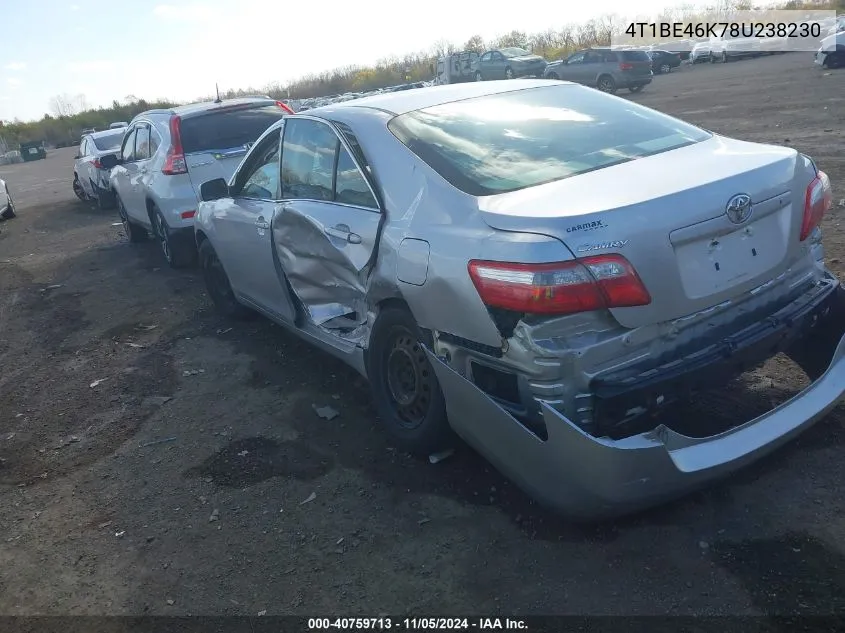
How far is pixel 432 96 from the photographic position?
4.28 meters

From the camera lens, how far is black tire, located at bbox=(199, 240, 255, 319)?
6.50m

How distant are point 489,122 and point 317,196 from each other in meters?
1.16

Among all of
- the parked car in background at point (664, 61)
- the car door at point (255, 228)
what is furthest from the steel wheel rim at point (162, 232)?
the parked car in background at point (664, 61)

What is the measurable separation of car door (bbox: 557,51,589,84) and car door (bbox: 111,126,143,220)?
2379 centimetres

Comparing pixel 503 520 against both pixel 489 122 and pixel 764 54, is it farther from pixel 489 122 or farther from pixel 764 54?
pixel 764 54

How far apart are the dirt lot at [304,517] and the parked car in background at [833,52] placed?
2153 cm

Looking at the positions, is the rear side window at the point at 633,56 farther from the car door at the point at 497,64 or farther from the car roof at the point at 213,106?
the car roof at the point at 213,106

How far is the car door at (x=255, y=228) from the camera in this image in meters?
5.07

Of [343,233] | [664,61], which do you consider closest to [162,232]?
[343,233]

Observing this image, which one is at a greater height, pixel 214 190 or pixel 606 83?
pixel 214 190

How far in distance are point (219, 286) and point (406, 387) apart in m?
3.36

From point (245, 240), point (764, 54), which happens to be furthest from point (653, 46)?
point (245, 240)

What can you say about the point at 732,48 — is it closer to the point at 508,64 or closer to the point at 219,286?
the point at 508,64

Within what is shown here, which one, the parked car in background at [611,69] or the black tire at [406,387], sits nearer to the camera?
the black tire at [406,387]
